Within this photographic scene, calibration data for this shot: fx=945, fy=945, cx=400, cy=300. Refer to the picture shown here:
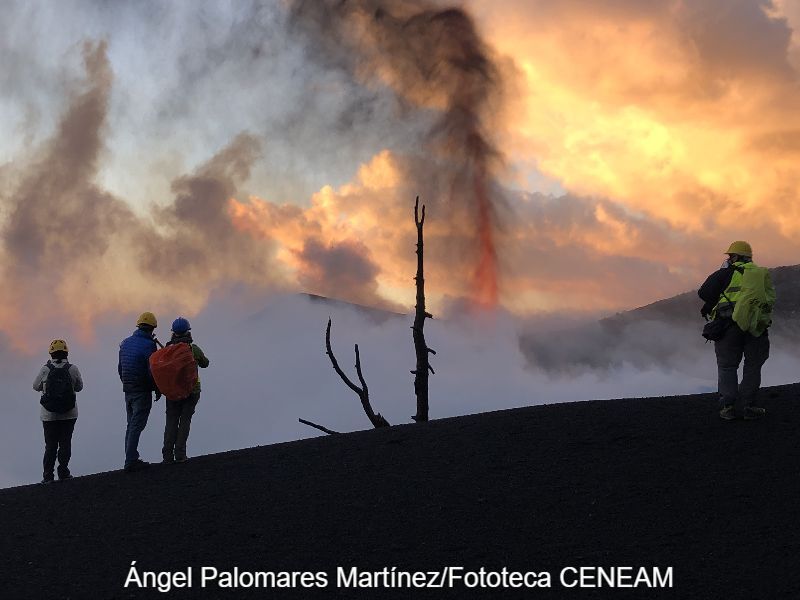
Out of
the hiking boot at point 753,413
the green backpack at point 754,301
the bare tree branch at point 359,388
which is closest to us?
the green backpack at point 754,301

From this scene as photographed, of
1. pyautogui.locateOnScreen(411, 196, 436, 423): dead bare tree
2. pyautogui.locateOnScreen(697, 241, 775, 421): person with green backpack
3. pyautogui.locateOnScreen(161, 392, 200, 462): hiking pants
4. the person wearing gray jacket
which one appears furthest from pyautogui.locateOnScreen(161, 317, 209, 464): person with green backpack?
pyautogui.locateOnScreen(411, 196, 436, 423): dead bare tree

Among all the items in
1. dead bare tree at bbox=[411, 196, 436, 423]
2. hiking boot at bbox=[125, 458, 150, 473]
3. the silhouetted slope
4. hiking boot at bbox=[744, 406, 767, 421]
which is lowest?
the silhouetted slope

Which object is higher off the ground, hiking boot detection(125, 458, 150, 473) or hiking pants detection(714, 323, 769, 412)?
hiking pants detection(714, 323, 769, 412)

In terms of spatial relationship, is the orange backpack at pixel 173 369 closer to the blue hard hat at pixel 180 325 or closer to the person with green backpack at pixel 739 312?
the blue hard hat at pixel 180 325

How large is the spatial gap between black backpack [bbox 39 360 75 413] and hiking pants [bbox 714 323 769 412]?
11597 millimetres

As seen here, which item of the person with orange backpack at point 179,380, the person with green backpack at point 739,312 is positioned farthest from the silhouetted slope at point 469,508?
the person with green backpack at point 739,312

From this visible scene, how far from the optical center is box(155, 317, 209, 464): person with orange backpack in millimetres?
16531

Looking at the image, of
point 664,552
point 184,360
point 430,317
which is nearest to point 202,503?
point 184,360

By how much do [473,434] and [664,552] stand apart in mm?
6727

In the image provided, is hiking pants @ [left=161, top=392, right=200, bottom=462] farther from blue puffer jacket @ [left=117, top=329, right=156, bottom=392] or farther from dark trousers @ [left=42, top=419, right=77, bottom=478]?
dark trousers @ [left=42, top=419, right=77, bottom=478]

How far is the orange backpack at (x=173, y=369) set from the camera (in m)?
16.5

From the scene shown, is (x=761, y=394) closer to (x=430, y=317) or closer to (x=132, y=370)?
(x=132, y=370)

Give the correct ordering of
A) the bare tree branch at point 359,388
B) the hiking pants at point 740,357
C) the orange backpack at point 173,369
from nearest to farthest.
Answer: the hiking pants at point 740,357 < the orange backpack at point 173,369 < the bare tree branch at point 359,388

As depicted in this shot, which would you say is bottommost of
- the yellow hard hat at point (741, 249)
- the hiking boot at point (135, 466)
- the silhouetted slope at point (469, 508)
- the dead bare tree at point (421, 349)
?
the silhouetted slope at point (469, 508)
